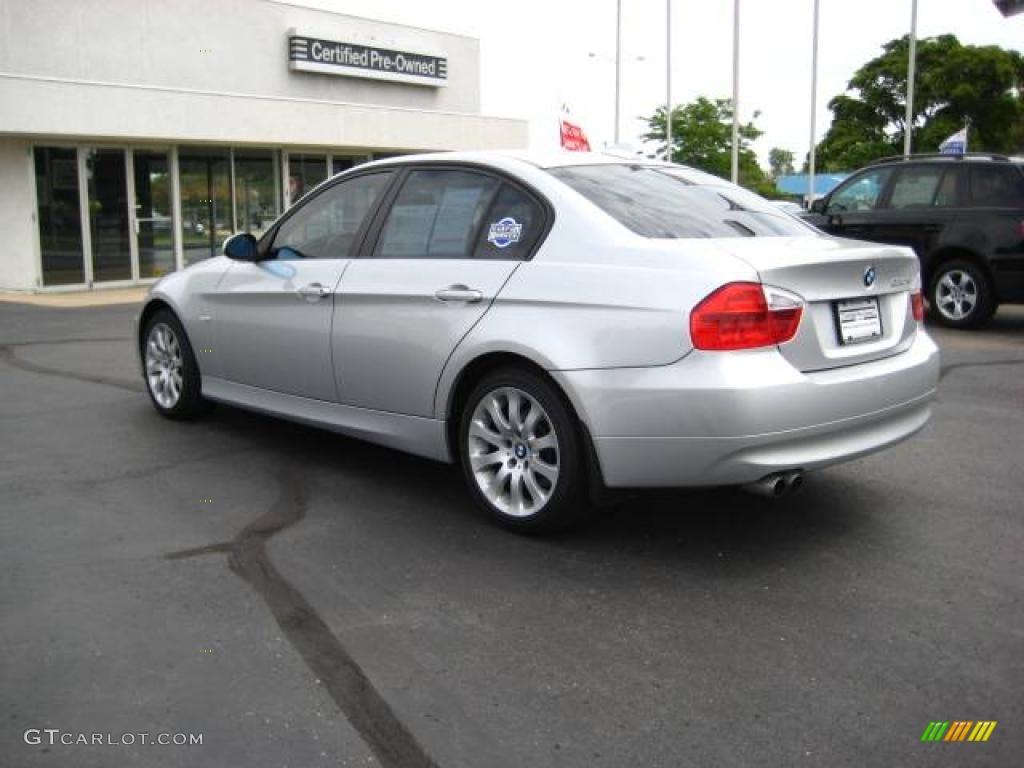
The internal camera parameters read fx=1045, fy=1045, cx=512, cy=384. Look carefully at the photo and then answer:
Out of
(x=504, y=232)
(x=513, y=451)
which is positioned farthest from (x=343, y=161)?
(x=513, y=451)

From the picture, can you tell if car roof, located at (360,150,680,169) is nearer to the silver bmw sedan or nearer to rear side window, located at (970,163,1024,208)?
the silver bmw sedan

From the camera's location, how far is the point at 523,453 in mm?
4457

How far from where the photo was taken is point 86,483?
5.37 m

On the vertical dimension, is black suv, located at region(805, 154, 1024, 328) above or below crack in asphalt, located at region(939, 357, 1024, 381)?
above

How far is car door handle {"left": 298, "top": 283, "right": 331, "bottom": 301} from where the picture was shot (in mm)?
5336

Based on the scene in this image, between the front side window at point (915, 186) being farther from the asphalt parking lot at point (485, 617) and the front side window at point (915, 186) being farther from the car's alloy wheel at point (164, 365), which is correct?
the car's alloy wheel at point (164, 365)

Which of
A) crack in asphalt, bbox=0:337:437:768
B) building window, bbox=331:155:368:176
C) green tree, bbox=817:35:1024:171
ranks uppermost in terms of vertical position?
green tree, bbox=817:35:1024:171

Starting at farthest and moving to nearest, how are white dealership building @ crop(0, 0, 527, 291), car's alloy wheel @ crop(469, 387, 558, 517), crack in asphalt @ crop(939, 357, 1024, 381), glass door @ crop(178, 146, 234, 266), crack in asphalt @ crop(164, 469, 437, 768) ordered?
glass door @ crop(178, 146, 234, 266), white dealership building @ crop(0, 0, 527, 291), crack in asphalt @ crop(939, 357, 1024, 381), car's alloy wheel @ crop(469, 387, 558, 517), crack in asphalt @ crop(164, 469, 437, 768)

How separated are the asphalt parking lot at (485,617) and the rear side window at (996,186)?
5671 millimetres

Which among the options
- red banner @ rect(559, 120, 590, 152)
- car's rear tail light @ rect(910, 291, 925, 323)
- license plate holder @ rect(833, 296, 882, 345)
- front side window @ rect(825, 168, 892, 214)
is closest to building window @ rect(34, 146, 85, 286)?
red banner @ rect(559, 120, 590, 152)

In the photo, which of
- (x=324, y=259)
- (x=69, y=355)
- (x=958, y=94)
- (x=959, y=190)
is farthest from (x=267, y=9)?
(x=958, y=94)

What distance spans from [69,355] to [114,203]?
31.2ft

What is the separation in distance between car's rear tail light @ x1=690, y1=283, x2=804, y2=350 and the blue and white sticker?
105cm

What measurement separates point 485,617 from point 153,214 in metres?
17.5
